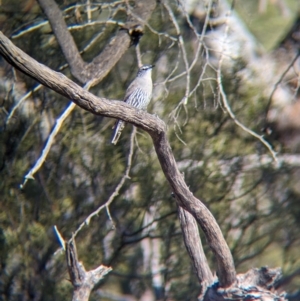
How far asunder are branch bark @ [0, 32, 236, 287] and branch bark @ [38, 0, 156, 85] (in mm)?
1251

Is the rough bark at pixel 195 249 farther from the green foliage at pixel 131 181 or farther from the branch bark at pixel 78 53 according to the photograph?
the green foliage at pixel 131 181

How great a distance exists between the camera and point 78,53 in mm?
4449

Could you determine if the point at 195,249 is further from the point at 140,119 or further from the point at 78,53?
the point at 78,53

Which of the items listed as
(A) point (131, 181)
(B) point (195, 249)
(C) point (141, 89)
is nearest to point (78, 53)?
(C) point (141, 89)

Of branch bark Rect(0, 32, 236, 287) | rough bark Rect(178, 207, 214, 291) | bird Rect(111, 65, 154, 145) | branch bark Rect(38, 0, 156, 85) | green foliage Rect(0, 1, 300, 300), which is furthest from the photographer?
green foliage Rect(0, 1, 300, 300)

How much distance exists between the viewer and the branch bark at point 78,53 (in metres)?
4.38

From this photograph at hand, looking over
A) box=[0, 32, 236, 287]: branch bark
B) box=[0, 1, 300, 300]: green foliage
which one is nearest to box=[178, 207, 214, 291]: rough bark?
box=[0, 32, 236, 287]: branch bark

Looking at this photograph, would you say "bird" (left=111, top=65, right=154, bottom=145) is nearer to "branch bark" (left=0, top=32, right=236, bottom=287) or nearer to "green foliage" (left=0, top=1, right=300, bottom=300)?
"green foliage" (left=0, top=1, right=300, bottom=300)

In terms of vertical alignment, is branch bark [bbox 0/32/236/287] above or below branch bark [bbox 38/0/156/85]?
below

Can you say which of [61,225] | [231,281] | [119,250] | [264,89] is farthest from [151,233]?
[231,281]

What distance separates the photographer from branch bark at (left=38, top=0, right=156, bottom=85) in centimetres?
438

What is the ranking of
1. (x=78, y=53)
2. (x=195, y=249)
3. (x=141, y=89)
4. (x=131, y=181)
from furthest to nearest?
(x=131, y=181)
(x=141, y=89)
(x=78, y=53)
(x=195, y=249)

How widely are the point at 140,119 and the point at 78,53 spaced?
5.23 ft

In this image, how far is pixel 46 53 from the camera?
5473mm
